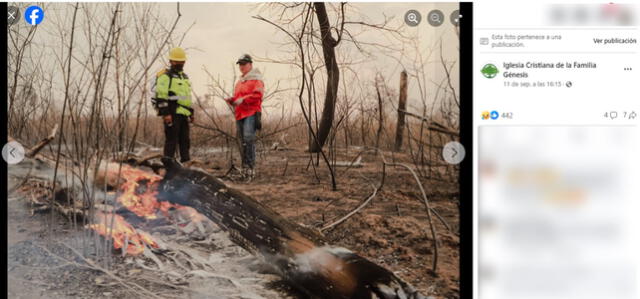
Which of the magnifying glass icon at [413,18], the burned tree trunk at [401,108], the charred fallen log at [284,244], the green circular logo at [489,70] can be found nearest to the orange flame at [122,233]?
the charred fallen log at [284,244]

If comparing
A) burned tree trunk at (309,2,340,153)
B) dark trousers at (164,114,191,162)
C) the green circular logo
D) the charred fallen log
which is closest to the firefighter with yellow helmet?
dark trousers at (164,114,191,162)

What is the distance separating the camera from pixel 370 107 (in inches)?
102

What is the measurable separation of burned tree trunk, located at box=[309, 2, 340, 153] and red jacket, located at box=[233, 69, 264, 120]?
1.28 ft

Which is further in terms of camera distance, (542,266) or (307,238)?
(307,238)

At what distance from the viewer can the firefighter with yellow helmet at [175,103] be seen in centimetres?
256

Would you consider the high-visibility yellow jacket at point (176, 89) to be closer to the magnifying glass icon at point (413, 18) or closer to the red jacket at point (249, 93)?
the red jacket at point (249, 93)

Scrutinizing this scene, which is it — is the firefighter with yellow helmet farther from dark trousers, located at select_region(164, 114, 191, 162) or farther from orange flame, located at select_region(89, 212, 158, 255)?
orange flame, located at select_region(89, 212, 158, 255)

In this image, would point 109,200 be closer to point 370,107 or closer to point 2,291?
point 2,291

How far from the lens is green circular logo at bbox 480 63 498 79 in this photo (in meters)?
2.43

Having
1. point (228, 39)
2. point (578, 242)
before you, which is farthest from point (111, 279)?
point (578, 242)

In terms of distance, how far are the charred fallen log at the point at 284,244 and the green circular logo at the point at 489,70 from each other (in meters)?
1.26

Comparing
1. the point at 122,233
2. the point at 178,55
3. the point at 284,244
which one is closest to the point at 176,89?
the point at 178,55

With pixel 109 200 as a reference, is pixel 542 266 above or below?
below

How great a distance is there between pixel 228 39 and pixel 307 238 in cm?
127
